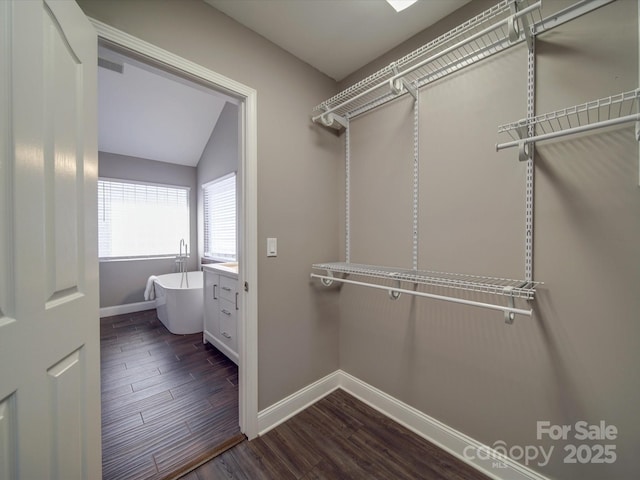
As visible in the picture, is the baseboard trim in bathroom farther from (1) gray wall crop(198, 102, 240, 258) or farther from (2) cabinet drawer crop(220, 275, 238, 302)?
(1) gray wall crop(198, 102, 240, 258)

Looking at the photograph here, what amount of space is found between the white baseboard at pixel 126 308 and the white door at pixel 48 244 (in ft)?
11.8

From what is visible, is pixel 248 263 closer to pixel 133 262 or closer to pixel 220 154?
pixel 220 154

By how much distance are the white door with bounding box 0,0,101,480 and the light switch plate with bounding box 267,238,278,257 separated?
0.88 meters

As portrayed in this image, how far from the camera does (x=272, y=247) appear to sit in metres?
1.71

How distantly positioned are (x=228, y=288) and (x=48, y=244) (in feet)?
6.07

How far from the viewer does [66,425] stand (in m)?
0.82

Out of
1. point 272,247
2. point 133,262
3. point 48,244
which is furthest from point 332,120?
point 133,262

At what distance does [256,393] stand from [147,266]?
11.8 ft

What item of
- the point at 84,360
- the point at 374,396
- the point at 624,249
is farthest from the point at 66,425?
the point at 624,249

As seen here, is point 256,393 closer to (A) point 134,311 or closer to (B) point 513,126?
(B) point 513,126

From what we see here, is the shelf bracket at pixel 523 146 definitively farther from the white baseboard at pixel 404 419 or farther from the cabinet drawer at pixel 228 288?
the cabinet drawer at pixel 228 288

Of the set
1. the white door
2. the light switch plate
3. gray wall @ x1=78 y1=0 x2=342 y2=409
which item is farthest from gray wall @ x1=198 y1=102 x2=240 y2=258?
the white door

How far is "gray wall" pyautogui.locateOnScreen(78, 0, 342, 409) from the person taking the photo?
1.46m

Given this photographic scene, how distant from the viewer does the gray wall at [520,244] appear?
1.02m
